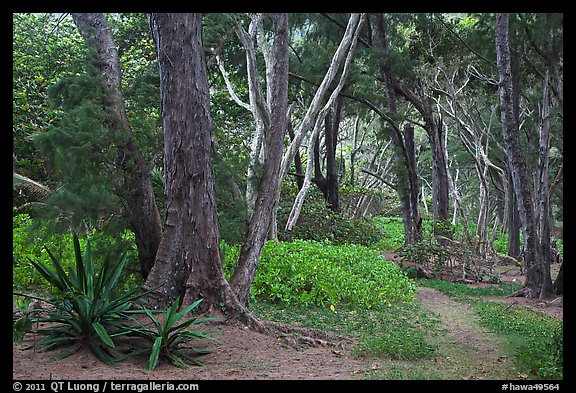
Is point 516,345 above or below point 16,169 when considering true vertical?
below

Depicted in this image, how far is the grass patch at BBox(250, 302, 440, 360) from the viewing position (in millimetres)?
6375

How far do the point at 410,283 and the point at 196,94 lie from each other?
23.8ft

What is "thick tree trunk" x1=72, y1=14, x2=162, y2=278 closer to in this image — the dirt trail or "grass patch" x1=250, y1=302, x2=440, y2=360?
"grass patch" x1=250, y1=302, x2=440, y2=360

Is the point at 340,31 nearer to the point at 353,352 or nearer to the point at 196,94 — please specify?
the point at 196,94

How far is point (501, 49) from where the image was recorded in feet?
36.9

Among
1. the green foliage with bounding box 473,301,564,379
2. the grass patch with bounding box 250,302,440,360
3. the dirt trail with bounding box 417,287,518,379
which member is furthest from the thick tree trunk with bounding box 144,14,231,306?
the green foliage with bounding box 473,301,564,379

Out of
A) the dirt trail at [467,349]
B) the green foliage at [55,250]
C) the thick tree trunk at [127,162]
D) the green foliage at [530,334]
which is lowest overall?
the dirt trail at [467,349]

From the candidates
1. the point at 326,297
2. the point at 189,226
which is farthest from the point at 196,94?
the point at 326,297

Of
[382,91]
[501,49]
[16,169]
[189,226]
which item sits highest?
[382,91]

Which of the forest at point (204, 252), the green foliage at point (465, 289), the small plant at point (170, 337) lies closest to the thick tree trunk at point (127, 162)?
the forest at point (204, 252)

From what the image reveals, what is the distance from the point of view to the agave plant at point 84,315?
17.6 ft

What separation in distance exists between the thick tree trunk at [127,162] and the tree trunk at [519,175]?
7.57m

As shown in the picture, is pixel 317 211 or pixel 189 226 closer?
pixel 189 226

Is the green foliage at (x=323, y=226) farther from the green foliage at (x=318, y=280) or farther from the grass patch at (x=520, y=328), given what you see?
the green foliage at (x=318, y=280)
